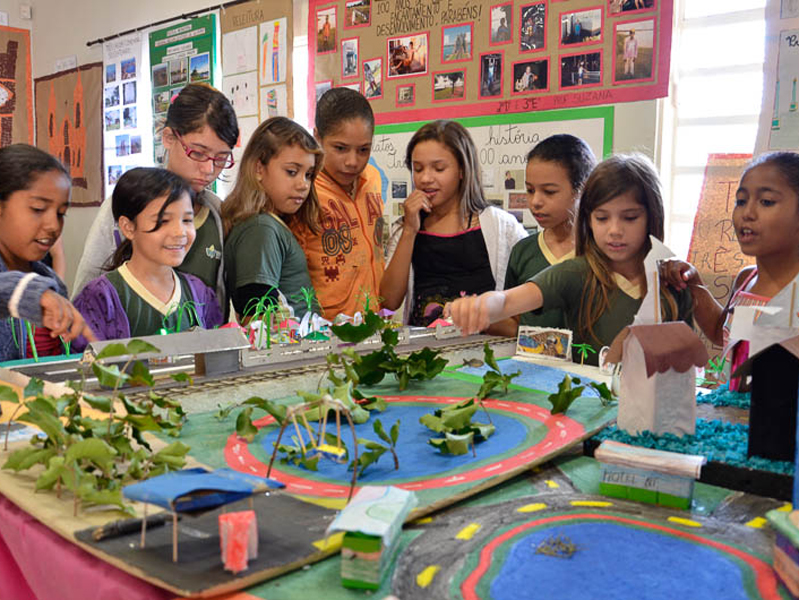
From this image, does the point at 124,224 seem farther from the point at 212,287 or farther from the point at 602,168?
the point at 602,168

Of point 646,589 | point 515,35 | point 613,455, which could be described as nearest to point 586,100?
point 515,35

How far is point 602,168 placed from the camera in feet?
6.68

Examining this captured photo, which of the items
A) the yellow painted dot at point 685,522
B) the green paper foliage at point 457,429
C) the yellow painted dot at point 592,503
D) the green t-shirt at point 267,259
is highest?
the green t-shirt at point 267,259

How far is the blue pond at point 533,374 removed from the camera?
1.66 meters

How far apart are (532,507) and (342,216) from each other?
1.89 metres

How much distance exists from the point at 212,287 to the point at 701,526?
6.21 ft

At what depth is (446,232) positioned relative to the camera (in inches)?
110

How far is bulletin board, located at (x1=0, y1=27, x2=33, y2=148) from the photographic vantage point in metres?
6.96

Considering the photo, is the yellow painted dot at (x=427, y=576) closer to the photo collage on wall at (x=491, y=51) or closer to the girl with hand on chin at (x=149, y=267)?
the girl with hand on chin at (x=149, y=267)

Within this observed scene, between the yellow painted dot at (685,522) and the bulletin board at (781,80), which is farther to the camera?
the bulletin board at (781,80)

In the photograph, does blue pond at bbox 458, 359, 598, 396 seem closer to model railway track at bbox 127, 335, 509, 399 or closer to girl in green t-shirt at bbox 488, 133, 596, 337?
model railway track at bbox 127, 335, 509, 399

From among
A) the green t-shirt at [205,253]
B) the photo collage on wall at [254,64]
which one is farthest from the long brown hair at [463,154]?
the photo collage on wall at [254,64]

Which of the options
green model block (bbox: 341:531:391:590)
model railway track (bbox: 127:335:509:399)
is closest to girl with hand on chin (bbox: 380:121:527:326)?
model railway track (bbox: 127:335:509:399)

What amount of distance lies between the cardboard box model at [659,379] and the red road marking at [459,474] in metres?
0.11
